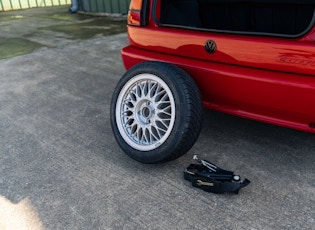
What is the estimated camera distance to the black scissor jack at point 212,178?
2.22 meters

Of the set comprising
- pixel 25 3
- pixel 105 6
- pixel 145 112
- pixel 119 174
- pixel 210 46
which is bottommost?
pixel 119 174

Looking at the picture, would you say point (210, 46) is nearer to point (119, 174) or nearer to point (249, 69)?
point (249, 69)

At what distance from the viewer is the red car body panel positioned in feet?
7.20

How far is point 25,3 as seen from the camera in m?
12.8

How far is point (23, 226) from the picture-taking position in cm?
209

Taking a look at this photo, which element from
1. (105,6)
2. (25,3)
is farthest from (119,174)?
(25,3)

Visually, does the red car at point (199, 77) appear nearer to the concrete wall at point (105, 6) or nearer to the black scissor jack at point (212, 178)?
the black scissor jack at point (212, 178)

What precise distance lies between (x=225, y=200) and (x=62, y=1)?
13071 millimetres

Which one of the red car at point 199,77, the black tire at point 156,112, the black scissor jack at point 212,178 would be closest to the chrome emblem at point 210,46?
the red car at point 199,77

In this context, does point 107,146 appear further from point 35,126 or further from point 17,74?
point 17,74

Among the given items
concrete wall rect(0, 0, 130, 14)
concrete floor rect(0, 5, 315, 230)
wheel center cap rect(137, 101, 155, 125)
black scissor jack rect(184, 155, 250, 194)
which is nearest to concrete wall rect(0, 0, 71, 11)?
concrete wall rect(0, 0, 130, 14)

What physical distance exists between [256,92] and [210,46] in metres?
0.49

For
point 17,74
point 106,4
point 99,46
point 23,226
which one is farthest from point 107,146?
point 106,4

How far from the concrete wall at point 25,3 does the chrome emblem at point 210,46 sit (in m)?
11.9
